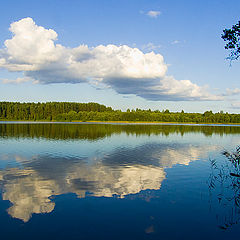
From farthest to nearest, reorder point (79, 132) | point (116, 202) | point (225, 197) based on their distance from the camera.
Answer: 1. point (79, 132)
2. point (225, 197)
3. point (116, 202)

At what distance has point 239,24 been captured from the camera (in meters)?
16.5

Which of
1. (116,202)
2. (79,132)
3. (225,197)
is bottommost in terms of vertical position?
(116,202)

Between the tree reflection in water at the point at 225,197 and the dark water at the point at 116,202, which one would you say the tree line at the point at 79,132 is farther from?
A: the tree reflection in water at the point at 225,197

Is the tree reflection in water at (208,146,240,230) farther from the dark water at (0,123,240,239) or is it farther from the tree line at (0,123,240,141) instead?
the tree line at (0,123,240,141)

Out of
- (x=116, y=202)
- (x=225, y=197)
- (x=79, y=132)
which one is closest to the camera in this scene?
(x=116, y=202)

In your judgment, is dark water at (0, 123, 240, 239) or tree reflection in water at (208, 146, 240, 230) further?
tree reflection in water at (208, 146, 240, 230)

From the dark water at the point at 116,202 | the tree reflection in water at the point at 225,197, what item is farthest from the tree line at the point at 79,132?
the tree reflection in water at the point at 225,197

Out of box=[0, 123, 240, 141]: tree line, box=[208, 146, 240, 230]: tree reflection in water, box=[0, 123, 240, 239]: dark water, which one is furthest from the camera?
box=[0, 123, 240, 141]: tree line

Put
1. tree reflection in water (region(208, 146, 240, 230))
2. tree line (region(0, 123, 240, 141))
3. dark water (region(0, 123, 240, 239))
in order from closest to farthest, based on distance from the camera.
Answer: dark water (region(0, 123, 240, 239))
tree reflection in water (region(208, 146, 240, 230))
tree line (region(0, 123, 240, 141))

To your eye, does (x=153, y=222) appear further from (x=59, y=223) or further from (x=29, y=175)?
(x=29, y=175)

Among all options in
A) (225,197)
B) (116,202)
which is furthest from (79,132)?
(225,197)

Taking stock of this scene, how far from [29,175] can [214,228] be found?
15.4 meters

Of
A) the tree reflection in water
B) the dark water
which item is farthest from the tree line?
the tree reflection in water

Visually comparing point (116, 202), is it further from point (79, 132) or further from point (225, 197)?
point (79, 132)
